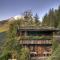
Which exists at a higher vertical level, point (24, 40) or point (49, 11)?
point (49, 11)

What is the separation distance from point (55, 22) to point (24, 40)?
7.99ft

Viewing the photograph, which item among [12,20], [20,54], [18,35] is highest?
[12,20]

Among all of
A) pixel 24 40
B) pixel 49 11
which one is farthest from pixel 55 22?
pixel 24 40

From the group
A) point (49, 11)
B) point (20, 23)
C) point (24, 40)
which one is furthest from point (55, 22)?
point (24, 40)

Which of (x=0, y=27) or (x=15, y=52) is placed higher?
(x=0, y=27)

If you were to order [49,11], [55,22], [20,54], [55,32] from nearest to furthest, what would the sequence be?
[20,54] < [55,32] < [55,22] < [49,11]

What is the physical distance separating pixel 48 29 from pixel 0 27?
257 centimetres

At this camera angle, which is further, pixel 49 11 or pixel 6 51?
pixel 49 11

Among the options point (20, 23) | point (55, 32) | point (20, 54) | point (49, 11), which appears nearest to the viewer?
point (20, 54)

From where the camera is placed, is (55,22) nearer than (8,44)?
No

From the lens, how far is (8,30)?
8086mm

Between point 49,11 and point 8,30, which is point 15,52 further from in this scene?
point 49,11

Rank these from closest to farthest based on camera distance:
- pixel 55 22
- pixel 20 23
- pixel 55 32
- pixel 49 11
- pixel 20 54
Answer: pixel 20 54, pixel 55 32, pixel 20 23, pixel 55 22, pixel 49 11

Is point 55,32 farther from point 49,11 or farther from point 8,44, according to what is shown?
point 49,11
